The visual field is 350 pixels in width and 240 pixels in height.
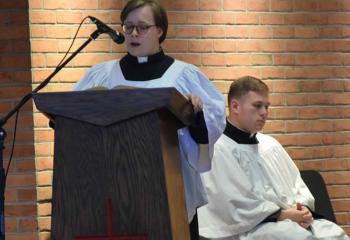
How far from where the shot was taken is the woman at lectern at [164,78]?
9.25 feet

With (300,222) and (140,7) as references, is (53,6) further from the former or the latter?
(300,222)

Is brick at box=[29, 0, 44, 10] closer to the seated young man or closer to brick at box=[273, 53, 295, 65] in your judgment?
the seated young man

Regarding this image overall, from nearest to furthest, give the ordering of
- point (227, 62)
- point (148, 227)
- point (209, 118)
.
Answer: point (148, 227) < point (209, 118) < point (227, 62)

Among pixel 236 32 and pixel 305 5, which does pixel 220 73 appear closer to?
pixel 236 32

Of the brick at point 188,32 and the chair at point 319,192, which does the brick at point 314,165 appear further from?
the brick at point 188,32

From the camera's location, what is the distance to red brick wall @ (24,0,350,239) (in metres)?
4.34

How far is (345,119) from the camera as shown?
189 inches

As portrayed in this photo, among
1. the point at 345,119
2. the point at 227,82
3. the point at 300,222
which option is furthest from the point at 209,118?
the point at 345,119

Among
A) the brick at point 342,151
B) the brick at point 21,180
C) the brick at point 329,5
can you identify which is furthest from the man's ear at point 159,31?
the brick at point 342,151

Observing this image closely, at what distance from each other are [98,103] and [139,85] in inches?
26.4

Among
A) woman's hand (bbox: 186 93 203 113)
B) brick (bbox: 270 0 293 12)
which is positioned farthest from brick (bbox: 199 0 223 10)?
woman's hand (bbox: 186 93 203 113)

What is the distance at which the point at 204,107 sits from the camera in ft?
9.25

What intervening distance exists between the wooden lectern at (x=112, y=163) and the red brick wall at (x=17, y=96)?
2137mm

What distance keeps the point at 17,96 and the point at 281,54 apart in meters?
1.73
